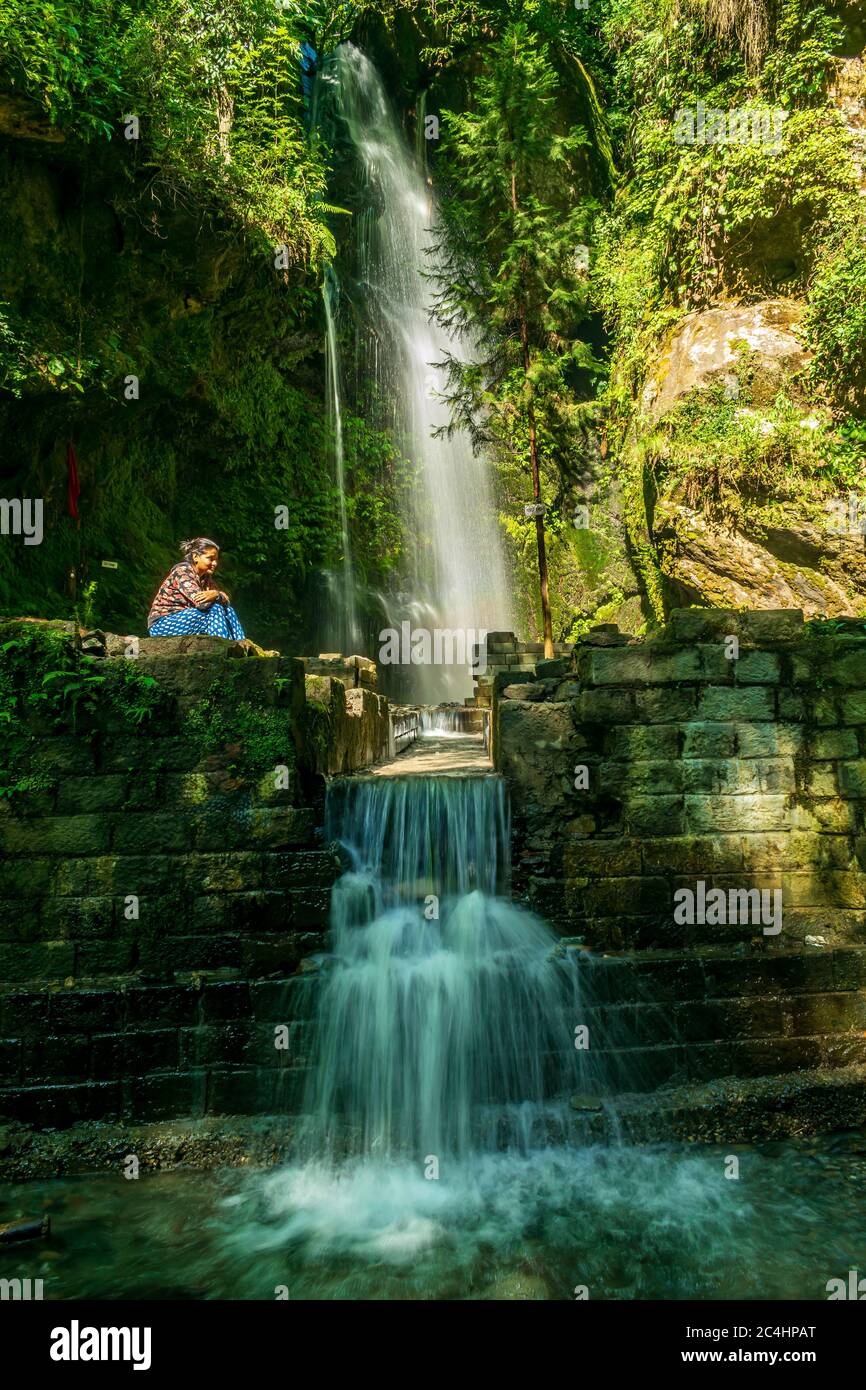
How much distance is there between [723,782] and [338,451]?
510 inches

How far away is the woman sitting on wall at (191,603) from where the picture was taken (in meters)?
5.85

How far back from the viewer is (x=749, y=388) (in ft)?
38.1

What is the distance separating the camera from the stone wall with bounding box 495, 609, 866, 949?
5191mm

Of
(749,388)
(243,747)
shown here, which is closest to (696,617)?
(243,747)

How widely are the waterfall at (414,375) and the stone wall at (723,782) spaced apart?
1149 cm

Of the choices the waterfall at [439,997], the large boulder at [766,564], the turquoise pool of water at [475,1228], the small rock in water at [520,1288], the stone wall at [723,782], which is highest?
the large boulder at [766,564]

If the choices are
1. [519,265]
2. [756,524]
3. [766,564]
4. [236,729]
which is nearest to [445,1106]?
[236,729]

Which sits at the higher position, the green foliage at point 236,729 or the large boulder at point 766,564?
the large boulder at point 766,564

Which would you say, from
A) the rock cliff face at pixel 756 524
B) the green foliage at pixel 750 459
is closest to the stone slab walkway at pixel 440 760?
the rock cliff face at pixel 756 524

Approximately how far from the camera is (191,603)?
19.3ft

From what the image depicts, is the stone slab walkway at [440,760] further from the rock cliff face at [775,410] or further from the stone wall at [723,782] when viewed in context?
the rock cliff face at [775,410]

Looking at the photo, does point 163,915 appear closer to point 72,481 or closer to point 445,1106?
point 445,1106
